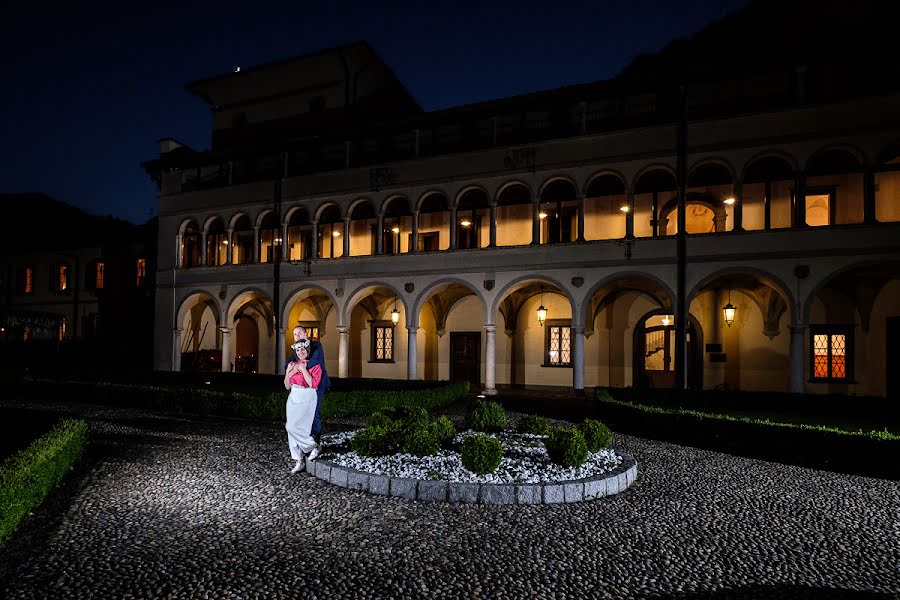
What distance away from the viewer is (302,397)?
7801mm

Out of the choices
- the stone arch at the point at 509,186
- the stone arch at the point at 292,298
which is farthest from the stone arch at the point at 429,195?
the stone arch at the point at 292,298

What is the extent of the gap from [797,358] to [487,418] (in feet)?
34.7

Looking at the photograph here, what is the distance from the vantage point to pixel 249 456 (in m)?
8.90

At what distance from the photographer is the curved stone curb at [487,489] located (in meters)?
6.52

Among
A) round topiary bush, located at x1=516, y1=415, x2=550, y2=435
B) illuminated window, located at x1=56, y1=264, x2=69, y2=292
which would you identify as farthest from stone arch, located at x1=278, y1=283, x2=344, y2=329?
illuminated window, located at x1=56, y1=264, x2=69, y2=292

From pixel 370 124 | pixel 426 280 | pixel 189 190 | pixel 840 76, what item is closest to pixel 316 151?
pixel 370 124

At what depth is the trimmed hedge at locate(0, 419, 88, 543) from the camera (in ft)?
17.5

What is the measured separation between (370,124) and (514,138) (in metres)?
5.37

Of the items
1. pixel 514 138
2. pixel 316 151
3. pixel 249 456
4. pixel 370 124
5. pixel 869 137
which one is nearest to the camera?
pixel 249 456

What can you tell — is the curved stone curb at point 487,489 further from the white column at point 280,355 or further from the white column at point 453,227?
the white column at point 280,355

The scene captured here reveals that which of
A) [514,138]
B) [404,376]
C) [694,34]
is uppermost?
[694,34]

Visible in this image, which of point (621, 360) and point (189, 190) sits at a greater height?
point (189, 190)

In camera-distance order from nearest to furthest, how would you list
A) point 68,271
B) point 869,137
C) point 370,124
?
point 869,137
point 370,124
point 68,271

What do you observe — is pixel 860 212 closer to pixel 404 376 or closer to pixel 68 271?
pixel 404 376
